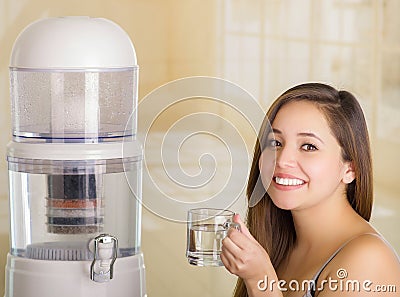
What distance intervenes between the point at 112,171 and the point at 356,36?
3.94 feet

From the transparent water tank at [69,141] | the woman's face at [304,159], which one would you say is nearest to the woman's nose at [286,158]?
the woman's face at [304,159]

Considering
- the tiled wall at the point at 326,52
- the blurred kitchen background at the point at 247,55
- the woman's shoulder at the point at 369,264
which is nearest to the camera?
the woman's shoulder at the point at 369,264

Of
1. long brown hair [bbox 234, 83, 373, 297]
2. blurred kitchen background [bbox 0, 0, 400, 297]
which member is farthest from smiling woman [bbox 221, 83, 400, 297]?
blurred kitchen background [bbox 0, 0, 400, 297]

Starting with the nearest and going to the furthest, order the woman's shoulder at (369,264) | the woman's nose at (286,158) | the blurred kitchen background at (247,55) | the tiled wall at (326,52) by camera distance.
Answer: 1. the woman's shoulder at (369,264)
2. the woman's nose at (286,158)
3. the blurred kitchen background at (247,55)
4. the tiled wall at (326,52)

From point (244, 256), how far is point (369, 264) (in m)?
0.23

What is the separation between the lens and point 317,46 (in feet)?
8.28

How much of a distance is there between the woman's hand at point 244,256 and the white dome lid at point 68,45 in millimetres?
443

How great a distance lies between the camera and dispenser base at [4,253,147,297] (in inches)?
61.9

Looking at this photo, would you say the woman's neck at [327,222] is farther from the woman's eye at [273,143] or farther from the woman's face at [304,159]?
the woman's eye at [273,143]

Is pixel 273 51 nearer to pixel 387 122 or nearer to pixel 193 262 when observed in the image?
Answer: pixel 387 122

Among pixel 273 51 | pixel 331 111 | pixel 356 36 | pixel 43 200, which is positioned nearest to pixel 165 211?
pixel 43 200

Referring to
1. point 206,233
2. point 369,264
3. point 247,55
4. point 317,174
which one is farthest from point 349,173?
point 247,55

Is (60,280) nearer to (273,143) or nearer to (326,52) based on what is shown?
(273,143)

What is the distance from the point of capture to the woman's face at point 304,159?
1532 mm
